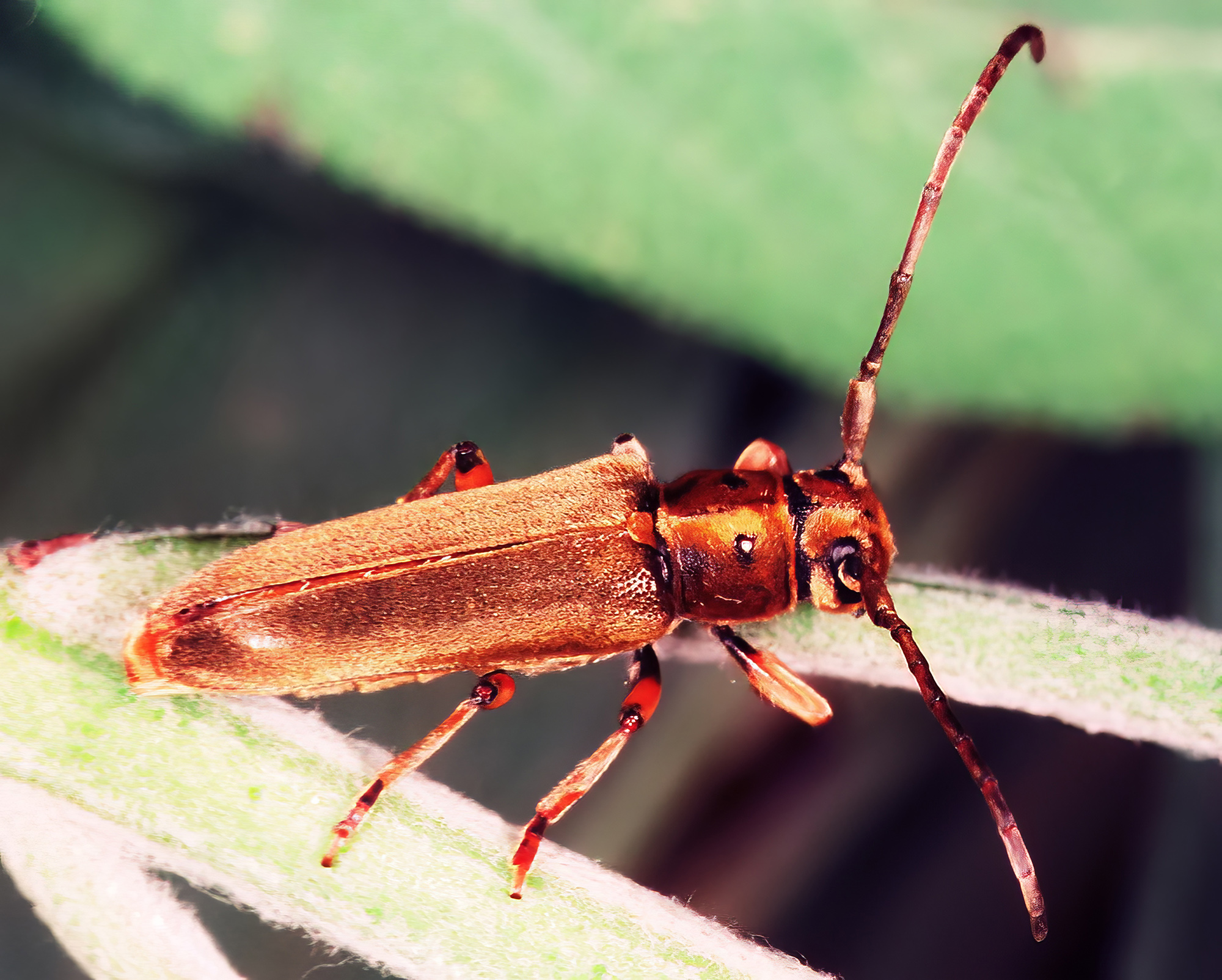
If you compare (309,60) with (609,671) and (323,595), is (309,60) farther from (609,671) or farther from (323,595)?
(609,671)

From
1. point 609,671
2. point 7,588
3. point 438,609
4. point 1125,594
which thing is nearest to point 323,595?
Result: point 438,609

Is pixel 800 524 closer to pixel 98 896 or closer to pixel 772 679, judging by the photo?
pixel 772 679

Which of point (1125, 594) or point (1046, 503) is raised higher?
point (1046, 503)

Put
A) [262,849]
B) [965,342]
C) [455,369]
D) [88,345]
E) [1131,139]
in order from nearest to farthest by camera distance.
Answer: [262,849], [1131,139], [965,342], [88,345], [455,369]

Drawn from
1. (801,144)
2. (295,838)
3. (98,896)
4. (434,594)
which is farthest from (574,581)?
(801,144)

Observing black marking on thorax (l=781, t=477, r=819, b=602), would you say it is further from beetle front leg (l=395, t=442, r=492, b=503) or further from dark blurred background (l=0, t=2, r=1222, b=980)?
beetle front leg (l=395, t=442, r=492, b=503)

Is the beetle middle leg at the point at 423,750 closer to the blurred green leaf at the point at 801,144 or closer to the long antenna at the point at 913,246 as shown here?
the long antenna at the point at 913,246
